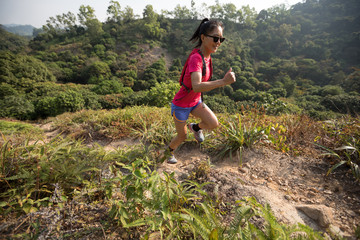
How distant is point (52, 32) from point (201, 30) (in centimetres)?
5662

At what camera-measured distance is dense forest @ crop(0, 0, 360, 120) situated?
50.8 ft

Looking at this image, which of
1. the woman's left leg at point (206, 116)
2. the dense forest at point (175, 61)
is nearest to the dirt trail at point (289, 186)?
the woman's left leg at point (206, 116)

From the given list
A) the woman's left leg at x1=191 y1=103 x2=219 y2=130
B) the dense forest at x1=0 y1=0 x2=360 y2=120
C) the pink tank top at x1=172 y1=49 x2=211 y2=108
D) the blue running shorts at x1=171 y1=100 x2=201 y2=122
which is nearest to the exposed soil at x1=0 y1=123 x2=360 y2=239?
the woman's left leg at x1=191 y1=103 x2=219 y2=130

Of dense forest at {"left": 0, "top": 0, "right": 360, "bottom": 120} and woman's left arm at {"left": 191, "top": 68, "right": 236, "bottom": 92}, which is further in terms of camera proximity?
dense forest at {"left": 0, "top": 0, "right": 360, "bottom": 120}

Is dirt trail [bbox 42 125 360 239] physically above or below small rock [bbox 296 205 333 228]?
below

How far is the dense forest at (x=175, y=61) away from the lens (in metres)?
15.5

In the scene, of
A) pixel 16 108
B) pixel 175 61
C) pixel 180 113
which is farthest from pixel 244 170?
pixel 175 61

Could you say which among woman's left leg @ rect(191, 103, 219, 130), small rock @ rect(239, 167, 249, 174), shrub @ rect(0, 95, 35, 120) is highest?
woman's left leg @ rect(191, 103, 219, 130)

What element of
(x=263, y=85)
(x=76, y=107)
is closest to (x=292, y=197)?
(x=76, y=107)

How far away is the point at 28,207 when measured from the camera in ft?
4.54

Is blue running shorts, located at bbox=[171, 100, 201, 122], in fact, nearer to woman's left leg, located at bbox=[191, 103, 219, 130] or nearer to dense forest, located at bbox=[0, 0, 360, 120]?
woman's left leg, located at bbox=[191, 103, 219, 130]

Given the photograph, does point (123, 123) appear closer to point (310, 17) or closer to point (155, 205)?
point (155, 205)

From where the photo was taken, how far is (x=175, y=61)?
1350 inches

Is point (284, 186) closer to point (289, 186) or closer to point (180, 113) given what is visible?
point (289, 186)
